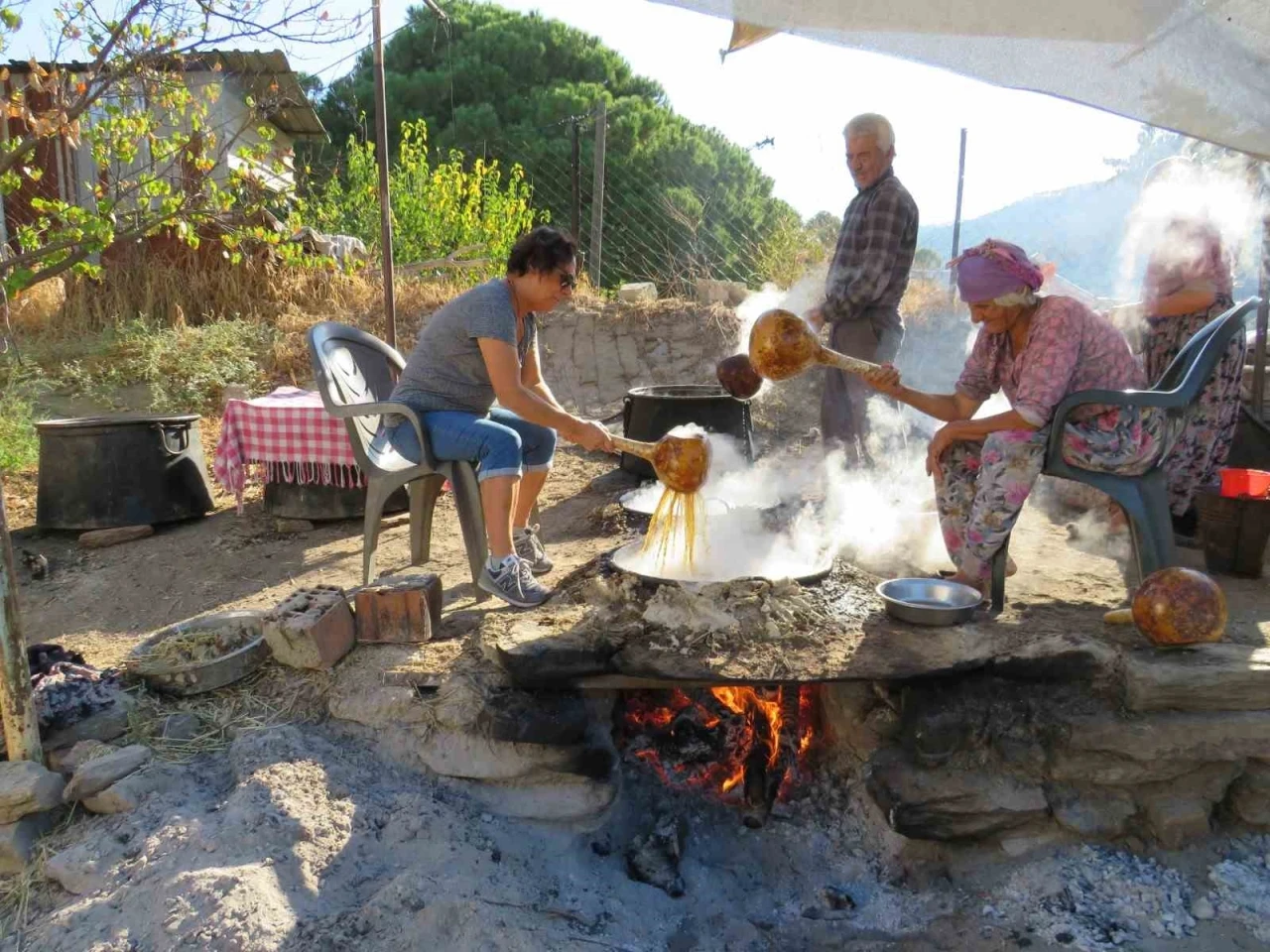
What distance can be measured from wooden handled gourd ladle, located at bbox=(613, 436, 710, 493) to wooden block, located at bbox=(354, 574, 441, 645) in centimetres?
92

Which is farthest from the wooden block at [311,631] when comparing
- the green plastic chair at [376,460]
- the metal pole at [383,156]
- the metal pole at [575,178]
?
the metal pole at [575,178]

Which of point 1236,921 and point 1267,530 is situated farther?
point 1267,530

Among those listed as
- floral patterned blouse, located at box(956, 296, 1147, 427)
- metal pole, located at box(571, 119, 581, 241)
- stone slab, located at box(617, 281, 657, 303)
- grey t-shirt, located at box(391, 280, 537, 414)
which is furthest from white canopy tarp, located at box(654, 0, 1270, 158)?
metal pole, located at box(571, 119, 581, 241)

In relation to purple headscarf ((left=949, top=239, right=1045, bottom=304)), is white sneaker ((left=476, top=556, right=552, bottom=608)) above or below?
below

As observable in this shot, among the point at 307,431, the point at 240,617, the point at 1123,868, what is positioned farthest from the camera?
the point at 307,431

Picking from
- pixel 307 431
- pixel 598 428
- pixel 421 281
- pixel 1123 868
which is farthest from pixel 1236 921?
pixel 421 281

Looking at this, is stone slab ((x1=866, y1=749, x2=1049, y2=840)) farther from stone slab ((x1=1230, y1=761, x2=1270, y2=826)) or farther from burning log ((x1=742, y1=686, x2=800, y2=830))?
stone slab ((x1=1230, y1=761, x2=1270, y2=826))

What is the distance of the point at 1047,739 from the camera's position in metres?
2.78

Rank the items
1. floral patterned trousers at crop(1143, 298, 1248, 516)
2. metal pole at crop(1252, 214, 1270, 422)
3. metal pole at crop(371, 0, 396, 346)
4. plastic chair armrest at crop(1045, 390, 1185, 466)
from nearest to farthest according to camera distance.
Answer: plastic chair armrest at crop(1045, 390, 1185, 466)
floral patterned trousers at crop(1143, 298, 1248, 516)
metal pole at crop(1252, 214, 1270, 422)
metal pole at crop(371, 0, 396, 346)

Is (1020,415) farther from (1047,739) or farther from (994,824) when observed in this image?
(994,824)

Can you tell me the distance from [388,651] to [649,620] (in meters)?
0.95

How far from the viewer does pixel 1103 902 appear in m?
2.62

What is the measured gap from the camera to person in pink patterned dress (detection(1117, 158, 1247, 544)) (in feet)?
13.2

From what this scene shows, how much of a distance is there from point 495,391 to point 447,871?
1819 millimetres
